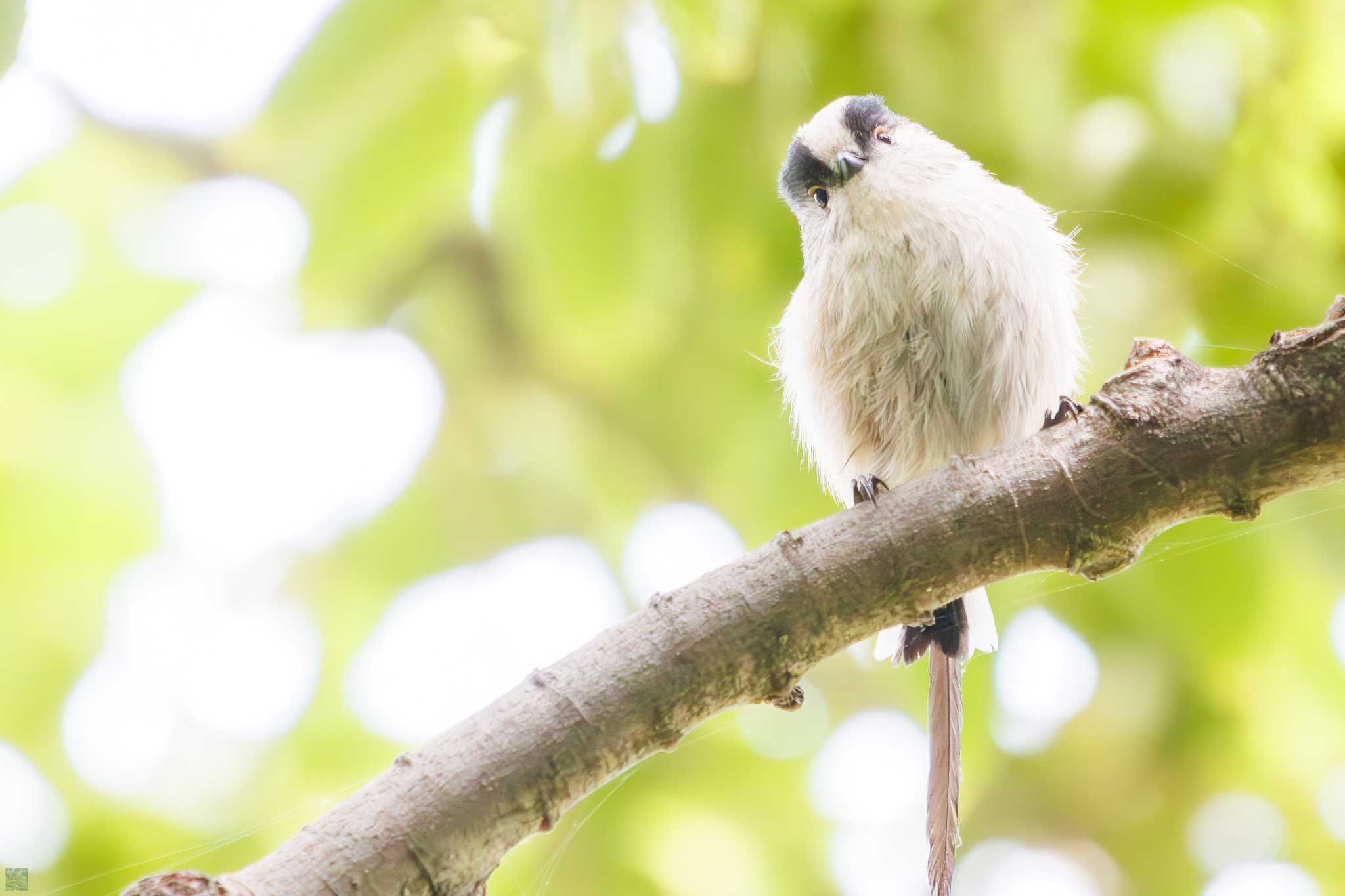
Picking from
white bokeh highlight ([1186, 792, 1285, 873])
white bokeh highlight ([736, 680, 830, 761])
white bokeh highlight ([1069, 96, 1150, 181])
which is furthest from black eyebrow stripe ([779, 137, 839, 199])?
white bokeh highlight ([1186, 792, 1285, 873])

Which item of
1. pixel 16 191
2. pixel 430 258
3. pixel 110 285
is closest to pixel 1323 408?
pixel 430 258

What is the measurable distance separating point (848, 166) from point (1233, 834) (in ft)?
6.05

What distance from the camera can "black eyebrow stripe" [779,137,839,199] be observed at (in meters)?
1.82

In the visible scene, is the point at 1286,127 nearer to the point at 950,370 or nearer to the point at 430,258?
the point at 950,370

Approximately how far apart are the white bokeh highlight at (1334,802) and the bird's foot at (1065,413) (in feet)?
5.34

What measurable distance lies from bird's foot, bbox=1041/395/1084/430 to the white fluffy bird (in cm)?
32

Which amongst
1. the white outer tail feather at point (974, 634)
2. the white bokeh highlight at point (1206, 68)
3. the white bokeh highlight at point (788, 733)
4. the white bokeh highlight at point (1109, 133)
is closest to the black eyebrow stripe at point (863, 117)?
the white bokeh highlight at point (1109, 133)

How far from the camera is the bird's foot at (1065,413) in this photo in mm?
1192

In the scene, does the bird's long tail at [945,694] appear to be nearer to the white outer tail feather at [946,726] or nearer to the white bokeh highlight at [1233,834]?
the white outer tail feather at [946,726]

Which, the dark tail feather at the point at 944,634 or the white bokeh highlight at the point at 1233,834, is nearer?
the dark tail feather at the point at 944,634

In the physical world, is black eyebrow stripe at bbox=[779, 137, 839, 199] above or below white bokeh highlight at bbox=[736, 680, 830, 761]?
above

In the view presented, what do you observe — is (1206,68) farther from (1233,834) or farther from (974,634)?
(1233,834)

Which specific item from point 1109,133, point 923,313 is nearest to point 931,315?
point 923,313

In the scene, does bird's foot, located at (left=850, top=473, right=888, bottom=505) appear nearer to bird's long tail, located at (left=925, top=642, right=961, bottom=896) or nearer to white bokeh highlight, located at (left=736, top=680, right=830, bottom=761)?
bird's long tail, located at (left=925, top=642, right=961, bottom=896)
